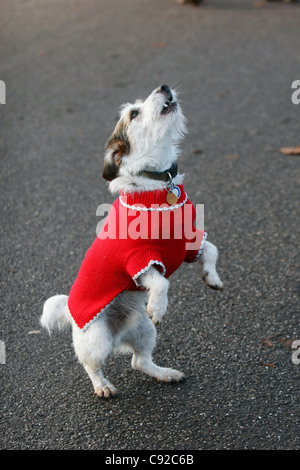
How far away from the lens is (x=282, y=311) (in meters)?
4.20

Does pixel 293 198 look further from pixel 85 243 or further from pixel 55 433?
pixel 55 433

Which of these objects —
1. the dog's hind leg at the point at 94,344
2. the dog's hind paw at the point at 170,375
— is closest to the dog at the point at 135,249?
the dog's hind leg at the point at 94,344

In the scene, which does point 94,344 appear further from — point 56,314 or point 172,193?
point 172,193

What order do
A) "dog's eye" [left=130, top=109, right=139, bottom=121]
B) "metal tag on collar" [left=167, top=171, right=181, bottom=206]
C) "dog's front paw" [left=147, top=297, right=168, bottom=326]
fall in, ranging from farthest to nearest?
"dog's eye" [left=130, top=109, right=139, bottom=121], "metal tag on collar" [left=167, top=171, right=181, bottom=206], "dog's front paw" [left=147, top=297, right=168, bottom=326]

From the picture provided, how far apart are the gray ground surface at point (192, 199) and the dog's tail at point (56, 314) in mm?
373

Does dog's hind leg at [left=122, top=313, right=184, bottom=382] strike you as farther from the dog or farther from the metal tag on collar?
the metal tag on collar

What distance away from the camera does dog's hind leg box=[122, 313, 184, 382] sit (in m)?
3.61

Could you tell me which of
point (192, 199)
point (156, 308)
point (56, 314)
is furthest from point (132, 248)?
point (192, 199)

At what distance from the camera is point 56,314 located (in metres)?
3.64

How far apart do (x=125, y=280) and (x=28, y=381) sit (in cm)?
100

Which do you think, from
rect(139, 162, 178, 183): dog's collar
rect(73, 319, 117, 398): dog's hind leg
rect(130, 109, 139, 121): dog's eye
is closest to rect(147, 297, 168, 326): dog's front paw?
rect(73, 319, 117, 398): dog's hind leg

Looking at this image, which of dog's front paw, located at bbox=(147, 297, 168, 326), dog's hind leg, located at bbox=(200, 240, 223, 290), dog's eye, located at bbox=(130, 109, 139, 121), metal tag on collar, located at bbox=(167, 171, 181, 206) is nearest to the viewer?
dog's front paw, located at bbox=(147, 297, 168, 326)

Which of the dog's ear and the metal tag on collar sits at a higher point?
the dog's ear

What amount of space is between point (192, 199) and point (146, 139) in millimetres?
2532
